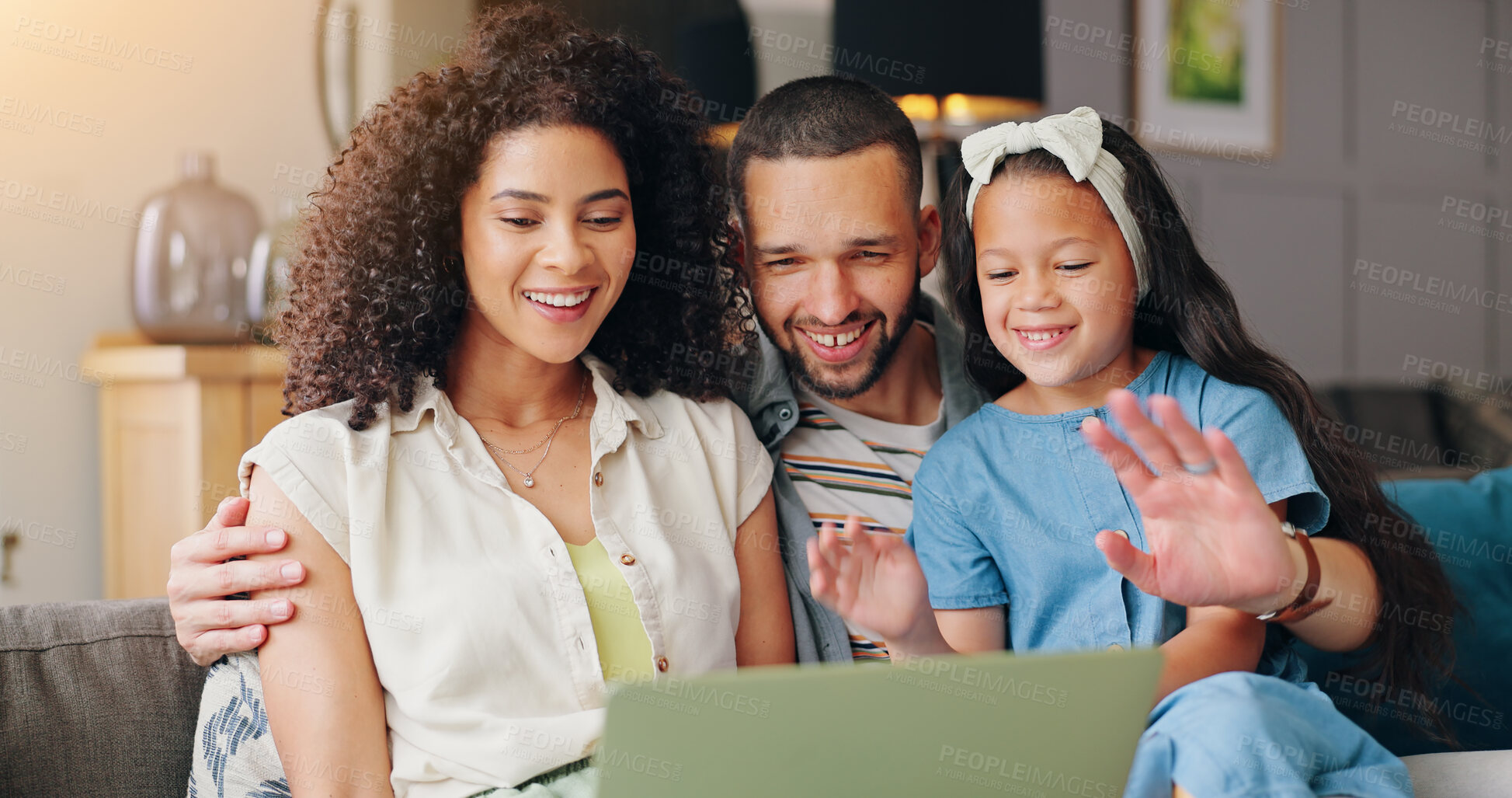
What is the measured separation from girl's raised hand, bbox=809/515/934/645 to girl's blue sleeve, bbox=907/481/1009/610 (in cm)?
10

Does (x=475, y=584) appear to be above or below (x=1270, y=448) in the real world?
below

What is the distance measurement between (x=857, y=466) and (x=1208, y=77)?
132 inches

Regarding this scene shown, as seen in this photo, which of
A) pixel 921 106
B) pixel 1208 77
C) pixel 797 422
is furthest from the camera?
pixel 1208 77

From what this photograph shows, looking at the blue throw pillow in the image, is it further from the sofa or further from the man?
the man

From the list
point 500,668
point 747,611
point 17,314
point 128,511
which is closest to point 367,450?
point 500,668

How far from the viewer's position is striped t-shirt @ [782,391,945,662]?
4.94 ft

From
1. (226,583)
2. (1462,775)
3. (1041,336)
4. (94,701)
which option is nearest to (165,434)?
(94,701)

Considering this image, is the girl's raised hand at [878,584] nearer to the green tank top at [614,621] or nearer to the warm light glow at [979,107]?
the green tank top at [614,621]

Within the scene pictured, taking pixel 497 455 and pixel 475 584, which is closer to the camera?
pixel 475 584

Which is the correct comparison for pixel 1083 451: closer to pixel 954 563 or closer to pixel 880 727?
pixel 954 563

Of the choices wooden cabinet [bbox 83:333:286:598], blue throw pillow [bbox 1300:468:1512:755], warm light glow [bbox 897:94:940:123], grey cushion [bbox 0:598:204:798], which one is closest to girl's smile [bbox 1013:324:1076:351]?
blue throw pillow [bbox 1300:468:1512:755]

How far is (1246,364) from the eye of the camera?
1.30 m

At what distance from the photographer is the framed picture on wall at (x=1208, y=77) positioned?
4.16 metres

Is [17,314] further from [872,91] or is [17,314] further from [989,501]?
[989,501]
